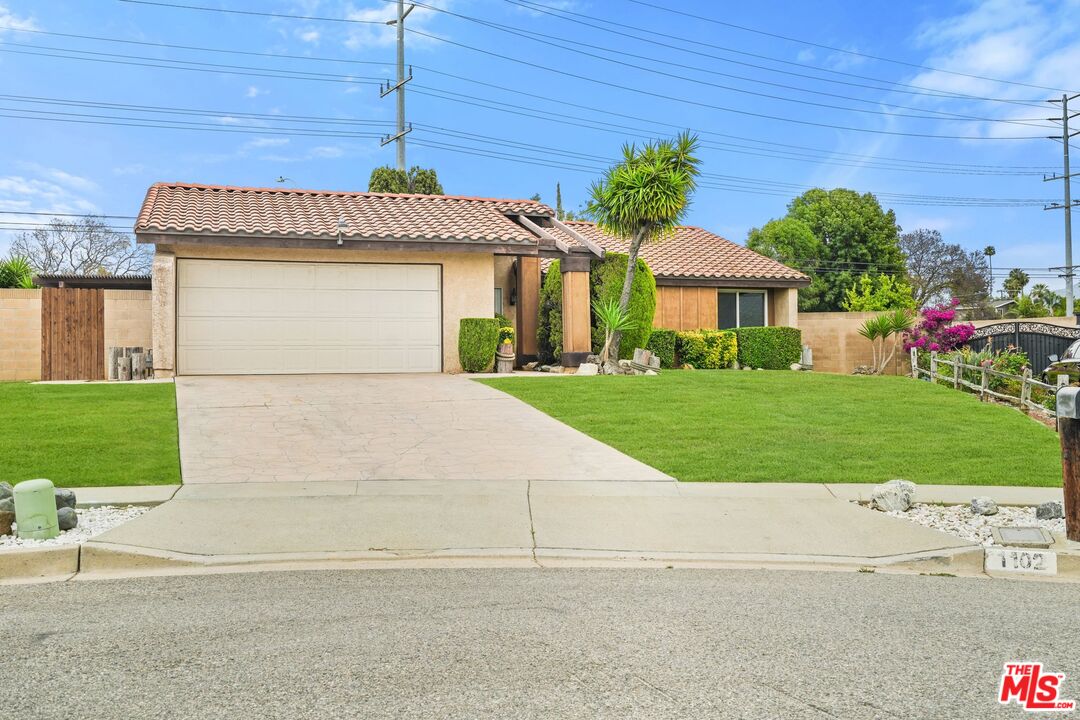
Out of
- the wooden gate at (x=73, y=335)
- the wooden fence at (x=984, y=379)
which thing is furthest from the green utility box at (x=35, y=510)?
the wooden fence at (x=984, y=379)

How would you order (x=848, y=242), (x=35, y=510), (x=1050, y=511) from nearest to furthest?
1. (x=35, y=510)
2. (x=1050, y=511)
3. (x=848, y=242)

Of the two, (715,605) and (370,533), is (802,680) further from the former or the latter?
(370,533)

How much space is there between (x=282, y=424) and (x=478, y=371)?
776cm

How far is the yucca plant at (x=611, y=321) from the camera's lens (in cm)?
1995

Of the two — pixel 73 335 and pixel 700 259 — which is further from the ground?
pixel 700 259

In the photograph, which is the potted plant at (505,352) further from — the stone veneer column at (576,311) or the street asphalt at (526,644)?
the street asphalt at (526,644)

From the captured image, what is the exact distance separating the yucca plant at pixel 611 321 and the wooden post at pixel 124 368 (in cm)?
993

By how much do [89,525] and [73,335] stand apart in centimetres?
1282

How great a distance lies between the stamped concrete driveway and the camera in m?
10.0

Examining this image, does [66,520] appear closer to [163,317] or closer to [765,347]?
[163,317]

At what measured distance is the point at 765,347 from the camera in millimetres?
24250

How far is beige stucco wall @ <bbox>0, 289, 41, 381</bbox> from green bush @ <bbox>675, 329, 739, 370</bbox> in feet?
49.3

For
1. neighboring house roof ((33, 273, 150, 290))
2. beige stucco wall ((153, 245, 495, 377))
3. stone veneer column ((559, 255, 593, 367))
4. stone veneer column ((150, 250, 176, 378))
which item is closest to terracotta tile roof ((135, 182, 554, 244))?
beige stucco wall ((153, 245, 495, 377))

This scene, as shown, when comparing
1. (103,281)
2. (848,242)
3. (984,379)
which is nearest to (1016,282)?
(848,242)
